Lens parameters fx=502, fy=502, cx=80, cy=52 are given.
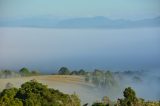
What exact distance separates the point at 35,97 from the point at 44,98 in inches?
6.4

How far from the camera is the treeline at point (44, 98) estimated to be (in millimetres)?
5645

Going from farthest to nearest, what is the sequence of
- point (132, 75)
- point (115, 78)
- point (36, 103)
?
point (115, 78), point (132, 75), point (36, 103)

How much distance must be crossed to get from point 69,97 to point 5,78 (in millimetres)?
933

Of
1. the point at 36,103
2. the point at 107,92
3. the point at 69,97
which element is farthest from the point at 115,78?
→ the point at 36,103

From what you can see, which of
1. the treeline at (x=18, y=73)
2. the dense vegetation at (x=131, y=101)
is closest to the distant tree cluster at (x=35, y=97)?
the treeline at (x=18, y=73)

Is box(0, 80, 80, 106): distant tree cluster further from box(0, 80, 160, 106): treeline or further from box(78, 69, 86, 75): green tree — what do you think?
box(78, 69, 86, 75): green tree

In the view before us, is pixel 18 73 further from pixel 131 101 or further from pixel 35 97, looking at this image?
pixel 131 101

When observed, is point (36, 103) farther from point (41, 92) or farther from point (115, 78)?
point (115, 78)

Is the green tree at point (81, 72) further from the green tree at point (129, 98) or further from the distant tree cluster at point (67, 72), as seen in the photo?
the green tree at point (129, 98)

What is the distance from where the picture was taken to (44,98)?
606 centimetres

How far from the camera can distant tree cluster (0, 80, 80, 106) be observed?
5559 millimetres

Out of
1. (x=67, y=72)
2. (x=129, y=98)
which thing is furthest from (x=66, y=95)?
(x=129, y=98)

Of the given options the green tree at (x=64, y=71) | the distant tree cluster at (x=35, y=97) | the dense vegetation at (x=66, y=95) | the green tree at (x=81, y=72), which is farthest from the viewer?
the green tree at (x=81, y=72)

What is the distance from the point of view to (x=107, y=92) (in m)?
6.76
